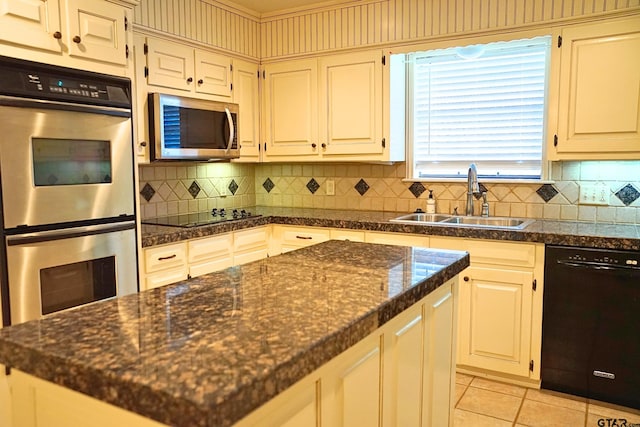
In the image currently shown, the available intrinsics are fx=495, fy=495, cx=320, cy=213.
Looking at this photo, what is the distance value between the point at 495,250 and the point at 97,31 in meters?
2.38

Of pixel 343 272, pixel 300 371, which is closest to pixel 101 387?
pixel 300 371

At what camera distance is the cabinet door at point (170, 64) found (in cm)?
304

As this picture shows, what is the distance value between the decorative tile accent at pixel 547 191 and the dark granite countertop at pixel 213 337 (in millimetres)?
1932

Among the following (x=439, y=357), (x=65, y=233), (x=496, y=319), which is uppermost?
(x=65, y=233)

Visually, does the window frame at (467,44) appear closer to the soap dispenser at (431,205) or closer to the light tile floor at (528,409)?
the soap dispenser at (431,205)

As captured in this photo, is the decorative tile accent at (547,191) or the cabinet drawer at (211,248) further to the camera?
the decorative tile accent at (547,191)

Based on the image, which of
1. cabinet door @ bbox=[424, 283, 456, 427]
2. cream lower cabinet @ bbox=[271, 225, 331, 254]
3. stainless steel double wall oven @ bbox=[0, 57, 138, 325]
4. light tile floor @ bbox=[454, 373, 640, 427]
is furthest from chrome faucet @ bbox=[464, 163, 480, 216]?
stainless steel double wall oven @ bbox=[0, 57, 138, 325]

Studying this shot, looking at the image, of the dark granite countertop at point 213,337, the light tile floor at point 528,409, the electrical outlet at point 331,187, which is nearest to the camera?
the dark granite countertop at point 213,337

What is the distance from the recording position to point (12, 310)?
6.61 feet

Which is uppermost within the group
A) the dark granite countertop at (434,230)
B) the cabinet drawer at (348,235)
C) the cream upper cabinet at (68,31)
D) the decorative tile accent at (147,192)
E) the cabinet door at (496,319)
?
the cream upper cabinet at (68,31)

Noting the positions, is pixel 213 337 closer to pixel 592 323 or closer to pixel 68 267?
pixel 68 267

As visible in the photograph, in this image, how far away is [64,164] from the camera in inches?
85.7

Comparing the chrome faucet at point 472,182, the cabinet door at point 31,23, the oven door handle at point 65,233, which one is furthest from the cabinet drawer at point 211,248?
the chrome faucet at point 472,182

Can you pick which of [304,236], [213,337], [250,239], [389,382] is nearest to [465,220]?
[304,236]
